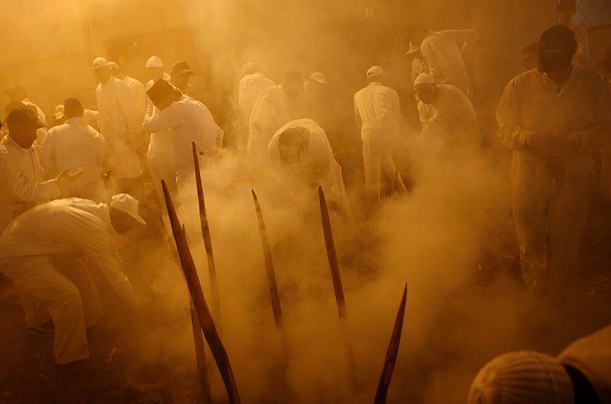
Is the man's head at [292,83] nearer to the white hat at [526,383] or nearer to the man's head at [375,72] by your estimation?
the man's head at [375,72]

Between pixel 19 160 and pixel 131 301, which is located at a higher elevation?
pixel 19 160

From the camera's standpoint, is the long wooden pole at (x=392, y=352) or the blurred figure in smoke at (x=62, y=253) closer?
the long wooden pole at (x=392, y=352)

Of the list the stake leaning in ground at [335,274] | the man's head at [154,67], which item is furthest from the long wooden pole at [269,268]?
the man's head at [154,67]

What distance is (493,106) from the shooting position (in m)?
8.47

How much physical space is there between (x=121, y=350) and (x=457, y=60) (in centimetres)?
664

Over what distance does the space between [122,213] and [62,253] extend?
2.07ft

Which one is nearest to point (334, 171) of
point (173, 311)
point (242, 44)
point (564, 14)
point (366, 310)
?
point (366, 310)

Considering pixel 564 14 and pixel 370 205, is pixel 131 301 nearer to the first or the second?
pixel 370 205

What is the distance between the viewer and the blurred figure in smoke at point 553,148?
3291mm

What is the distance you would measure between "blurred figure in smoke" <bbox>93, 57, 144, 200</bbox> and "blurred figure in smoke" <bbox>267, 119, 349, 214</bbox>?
3.02 m

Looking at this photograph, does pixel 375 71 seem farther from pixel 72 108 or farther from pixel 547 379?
pixel 547 379

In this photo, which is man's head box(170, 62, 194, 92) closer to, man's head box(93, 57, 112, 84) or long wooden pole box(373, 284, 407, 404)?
man's head box(93, 57, 112, 84)

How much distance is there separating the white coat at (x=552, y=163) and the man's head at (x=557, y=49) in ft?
0.44

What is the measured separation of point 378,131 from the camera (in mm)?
6023
